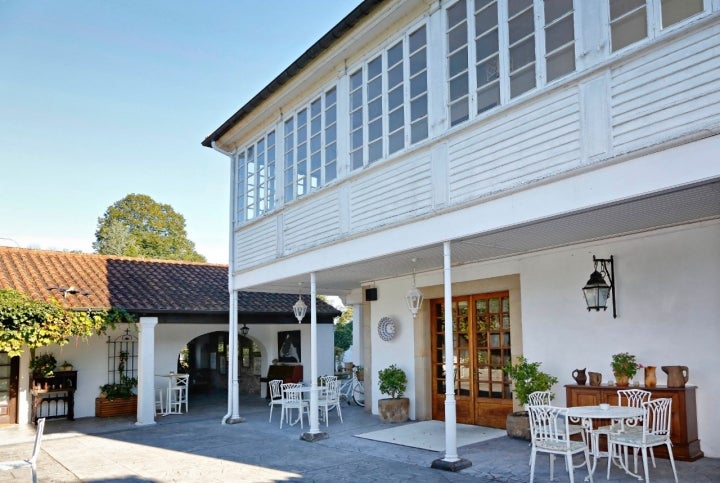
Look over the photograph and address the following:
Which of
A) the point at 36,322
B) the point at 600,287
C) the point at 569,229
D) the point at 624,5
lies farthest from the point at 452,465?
the point at 36,322

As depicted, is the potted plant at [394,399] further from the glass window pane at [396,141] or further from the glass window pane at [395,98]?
the glass window pane at [395,98]

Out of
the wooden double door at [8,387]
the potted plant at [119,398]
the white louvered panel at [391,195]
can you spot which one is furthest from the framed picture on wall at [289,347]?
the white louvered panel at [391,195]

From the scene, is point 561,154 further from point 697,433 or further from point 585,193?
point 697,433

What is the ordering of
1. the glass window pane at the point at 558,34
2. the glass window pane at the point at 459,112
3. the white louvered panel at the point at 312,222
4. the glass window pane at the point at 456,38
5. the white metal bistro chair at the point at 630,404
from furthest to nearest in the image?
the white louvered panel at the point at 312,222 < the glass window pane at the point at 459,112 < the glass window pane at the point at 456,38 < the white metal bistro chair at the point at 630,404 < the glass window pane at the point at 558,34

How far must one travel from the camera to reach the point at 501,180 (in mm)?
5934

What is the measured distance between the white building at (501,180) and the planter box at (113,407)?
426 cm

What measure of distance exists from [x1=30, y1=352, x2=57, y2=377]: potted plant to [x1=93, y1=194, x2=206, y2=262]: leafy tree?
964 inches

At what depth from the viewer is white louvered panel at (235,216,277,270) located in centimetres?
1025

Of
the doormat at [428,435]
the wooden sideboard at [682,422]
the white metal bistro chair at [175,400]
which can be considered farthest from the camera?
the white metal bistro chair at [175,400]

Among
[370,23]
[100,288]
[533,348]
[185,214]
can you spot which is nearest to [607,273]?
[533,348]

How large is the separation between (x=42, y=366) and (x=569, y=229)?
35.3ft

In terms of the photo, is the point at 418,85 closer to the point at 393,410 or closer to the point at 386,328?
the point at 386,328

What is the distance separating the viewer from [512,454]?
7094 millimetres

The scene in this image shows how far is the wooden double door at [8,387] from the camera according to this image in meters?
12.1
